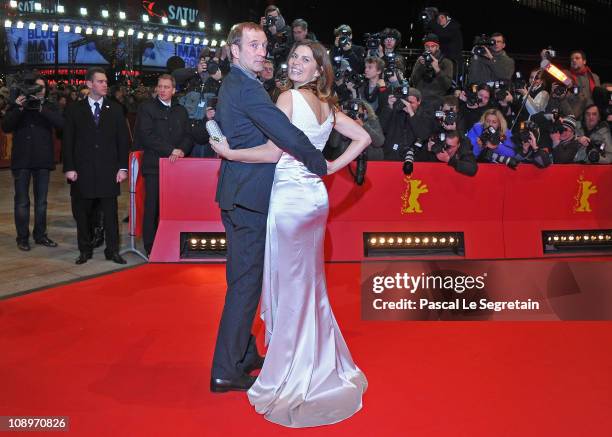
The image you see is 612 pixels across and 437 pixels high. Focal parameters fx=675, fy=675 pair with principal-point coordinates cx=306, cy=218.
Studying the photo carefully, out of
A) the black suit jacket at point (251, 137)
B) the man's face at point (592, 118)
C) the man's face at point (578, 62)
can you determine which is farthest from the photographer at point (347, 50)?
the black suit jacket at point (251, 137)

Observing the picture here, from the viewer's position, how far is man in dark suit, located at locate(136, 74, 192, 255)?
7164mm

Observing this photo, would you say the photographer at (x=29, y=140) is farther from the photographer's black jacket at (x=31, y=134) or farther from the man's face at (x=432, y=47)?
the man's face at (x=432, y=47)

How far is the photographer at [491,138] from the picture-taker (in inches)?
286

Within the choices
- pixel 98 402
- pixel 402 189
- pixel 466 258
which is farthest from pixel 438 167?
pixel 98 402

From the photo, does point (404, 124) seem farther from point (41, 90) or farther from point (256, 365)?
point (256, 365)

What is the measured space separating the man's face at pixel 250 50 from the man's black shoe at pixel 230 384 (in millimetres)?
1732

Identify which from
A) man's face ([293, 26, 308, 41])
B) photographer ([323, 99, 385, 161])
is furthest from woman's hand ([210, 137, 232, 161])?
man's face ([293, 26, 308, 41])

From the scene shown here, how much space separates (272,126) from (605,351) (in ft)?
9.63

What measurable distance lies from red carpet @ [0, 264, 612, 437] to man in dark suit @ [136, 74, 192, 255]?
4.63 ft

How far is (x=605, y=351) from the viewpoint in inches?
185

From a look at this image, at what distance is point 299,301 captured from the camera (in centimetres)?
367

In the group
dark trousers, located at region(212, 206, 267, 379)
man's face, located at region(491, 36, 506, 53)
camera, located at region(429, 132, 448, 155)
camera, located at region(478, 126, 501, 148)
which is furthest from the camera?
man's face, located at region(491, 36, 506, 53)

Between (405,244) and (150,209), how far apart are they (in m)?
2.76

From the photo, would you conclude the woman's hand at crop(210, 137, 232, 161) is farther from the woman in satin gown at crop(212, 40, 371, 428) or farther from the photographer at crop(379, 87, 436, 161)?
the photographer at crop(379, 87, 436, 161)
